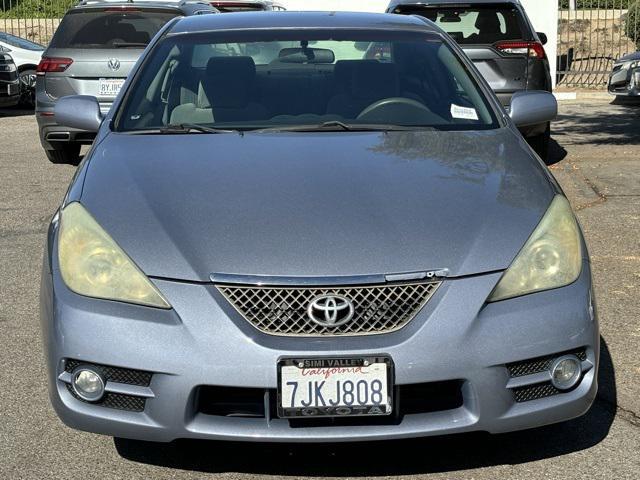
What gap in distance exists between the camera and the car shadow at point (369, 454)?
402 cm

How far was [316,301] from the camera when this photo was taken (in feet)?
12.0

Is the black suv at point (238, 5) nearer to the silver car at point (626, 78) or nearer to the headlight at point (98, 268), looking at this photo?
the silver car at point (626, 78)

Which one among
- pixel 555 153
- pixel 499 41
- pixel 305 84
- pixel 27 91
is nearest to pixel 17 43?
pixel 27 91

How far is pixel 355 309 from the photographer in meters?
3.65

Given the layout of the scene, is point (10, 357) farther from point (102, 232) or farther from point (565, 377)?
point (565, 377)

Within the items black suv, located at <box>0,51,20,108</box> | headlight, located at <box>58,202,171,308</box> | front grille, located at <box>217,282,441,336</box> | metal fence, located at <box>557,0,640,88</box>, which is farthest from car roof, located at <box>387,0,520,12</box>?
metal fence, located at <box>557,0,640,88</box>

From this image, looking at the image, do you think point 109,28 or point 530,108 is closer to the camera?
point 530,108

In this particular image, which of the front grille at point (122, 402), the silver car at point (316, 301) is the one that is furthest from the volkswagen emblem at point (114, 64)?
the front grille at point (122, 402)

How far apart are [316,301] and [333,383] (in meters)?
0.25

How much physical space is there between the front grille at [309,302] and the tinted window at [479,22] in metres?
7.71

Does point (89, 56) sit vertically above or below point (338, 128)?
below

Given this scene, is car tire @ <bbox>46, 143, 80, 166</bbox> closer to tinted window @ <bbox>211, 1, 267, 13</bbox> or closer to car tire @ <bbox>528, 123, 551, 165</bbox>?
car tire @ <bbox>528, 123, 551, 165</bbox>

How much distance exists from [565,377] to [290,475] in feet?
3.09

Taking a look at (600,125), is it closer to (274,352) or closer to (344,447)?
(344,447)
